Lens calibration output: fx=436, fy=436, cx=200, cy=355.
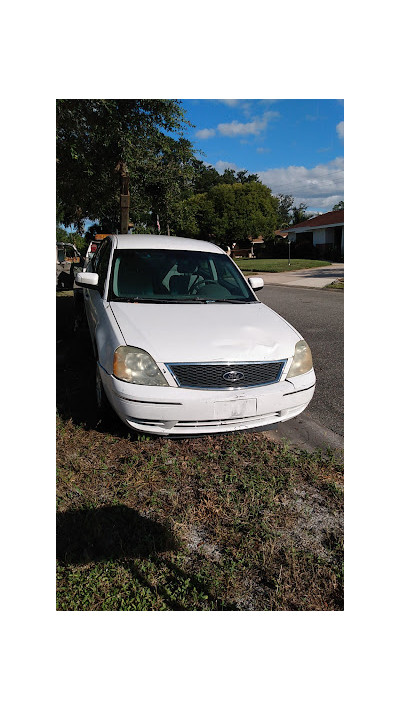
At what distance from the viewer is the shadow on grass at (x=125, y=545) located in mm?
1943

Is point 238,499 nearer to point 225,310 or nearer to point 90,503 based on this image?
point 90,503

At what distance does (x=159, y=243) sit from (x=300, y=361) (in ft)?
6.73

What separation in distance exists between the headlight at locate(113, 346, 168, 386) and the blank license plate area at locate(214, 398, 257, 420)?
1.23 feet

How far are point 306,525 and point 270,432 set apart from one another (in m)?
1.23

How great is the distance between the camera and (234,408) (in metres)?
2.76

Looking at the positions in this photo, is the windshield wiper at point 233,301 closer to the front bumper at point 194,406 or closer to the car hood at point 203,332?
the car hood at point 203,332

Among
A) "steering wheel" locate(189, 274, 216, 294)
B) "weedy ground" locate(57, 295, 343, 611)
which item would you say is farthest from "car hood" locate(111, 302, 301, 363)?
"weedy ground" locate(57, 295, 343, 611)

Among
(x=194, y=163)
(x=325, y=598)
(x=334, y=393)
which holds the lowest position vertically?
(x=325, y=598)

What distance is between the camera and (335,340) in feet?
22.5

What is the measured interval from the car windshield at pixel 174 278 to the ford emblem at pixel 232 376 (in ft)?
3.60

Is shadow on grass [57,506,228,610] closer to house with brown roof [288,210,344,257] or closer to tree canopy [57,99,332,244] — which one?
tree canopy [57,99,332,244]

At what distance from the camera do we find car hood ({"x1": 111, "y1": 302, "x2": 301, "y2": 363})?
2.78 m

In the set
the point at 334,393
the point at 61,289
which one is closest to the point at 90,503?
the point at 334,393

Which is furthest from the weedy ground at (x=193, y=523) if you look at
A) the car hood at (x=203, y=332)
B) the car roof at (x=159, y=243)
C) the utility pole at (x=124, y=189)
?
the utility pole at (x=124, y=189)
